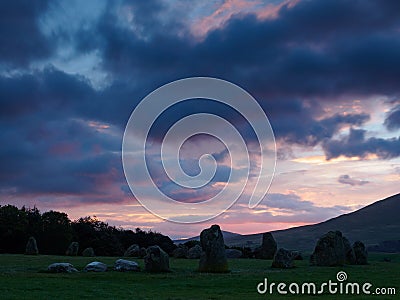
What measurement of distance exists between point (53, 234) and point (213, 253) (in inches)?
1644

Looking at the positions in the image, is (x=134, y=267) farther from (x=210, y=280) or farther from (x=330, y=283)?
(x=330, y=283)

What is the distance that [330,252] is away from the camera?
4244 centimetres

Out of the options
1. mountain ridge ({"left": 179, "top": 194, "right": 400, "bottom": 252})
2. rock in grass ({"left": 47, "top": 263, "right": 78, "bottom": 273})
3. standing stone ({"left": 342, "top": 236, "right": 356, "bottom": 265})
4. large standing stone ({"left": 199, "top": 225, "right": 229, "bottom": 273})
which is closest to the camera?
rock in grass ({"left": 47, "top": 263, "right": 78, "bottom": 273})

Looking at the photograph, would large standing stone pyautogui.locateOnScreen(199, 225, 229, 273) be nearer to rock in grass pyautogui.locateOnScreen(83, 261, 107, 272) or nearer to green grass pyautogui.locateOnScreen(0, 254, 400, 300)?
green grass pyautogui.locateOnScreen(0, 254, 400, 300)

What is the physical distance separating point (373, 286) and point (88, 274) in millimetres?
15104

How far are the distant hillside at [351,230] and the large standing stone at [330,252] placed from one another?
95.4 meters

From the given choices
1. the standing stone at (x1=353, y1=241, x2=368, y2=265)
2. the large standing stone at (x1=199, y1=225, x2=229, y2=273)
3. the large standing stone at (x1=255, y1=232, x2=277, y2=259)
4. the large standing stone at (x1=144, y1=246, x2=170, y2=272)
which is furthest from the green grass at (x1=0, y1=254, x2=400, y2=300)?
the large standing stone at (x1=255, y1=232, x2=277, y2=259)

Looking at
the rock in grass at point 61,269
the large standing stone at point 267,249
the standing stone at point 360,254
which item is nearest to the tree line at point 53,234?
the large standing stone at point 267,249

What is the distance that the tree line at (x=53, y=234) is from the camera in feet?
228

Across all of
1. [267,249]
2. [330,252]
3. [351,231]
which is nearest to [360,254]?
[330,252]

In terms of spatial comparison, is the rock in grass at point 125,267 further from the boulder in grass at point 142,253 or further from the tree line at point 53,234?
the tree line at point 53,234

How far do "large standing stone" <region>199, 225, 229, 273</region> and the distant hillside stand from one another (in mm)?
104615

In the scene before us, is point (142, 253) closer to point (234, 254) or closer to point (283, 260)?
point (234, 254)

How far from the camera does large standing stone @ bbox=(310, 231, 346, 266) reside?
138 feet
